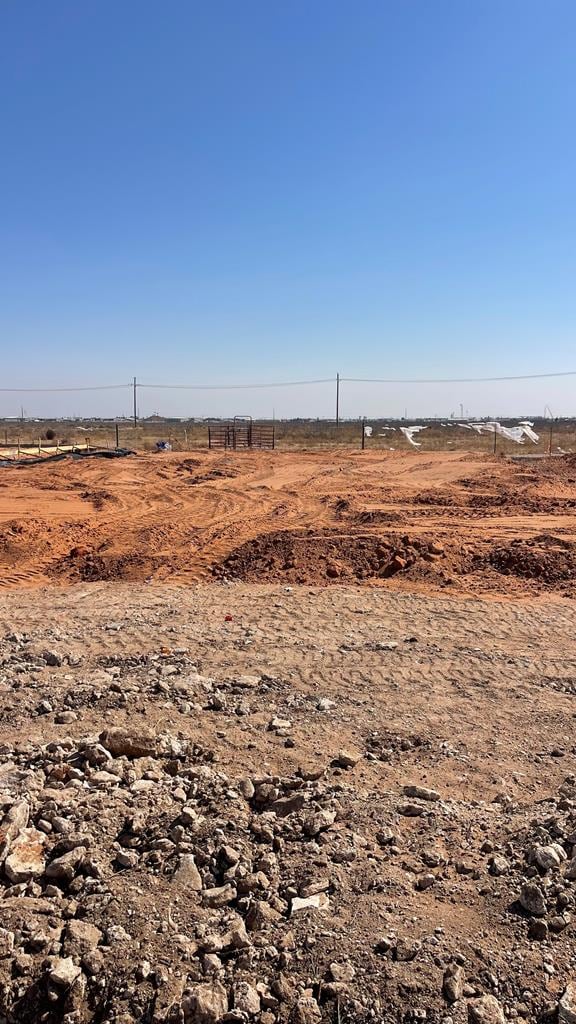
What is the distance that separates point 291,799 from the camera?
13.4 ft

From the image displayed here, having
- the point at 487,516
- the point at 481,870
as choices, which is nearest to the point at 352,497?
the point at 487,516

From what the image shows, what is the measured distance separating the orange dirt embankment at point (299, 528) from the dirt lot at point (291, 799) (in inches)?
14.3

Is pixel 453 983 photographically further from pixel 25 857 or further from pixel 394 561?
pixel 394 561

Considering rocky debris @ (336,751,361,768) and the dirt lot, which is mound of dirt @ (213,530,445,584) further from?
rocky debris @ (336,751,361,768)

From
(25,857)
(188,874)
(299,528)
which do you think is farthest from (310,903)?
(299,528)

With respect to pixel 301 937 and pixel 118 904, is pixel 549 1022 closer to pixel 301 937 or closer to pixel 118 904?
pixel 301 937

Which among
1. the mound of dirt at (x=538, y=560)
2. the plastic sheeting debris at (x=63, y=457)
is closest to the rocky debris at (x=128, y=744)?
the mound of dirt at (x=538, y=560)

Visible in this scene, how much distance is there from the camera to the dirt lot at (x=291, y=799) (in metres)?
2.89

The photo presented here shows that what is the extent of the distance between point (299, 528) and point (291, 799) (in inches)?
402

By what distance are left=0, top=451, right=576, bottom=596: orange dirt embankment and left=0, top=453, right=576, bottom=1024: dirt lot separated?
36 centimetres

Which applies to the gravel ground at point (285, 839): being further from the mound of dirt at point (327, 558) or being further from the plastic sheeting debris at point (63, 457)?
the plastic sheeting debris at point (63, 457)

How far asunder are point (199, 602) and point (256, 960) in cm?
703

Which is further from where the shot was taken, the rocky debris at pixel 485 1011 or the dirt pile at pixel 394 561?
the dirt pile at pixel 394 561

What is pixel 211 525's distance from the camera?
15.2 metres
